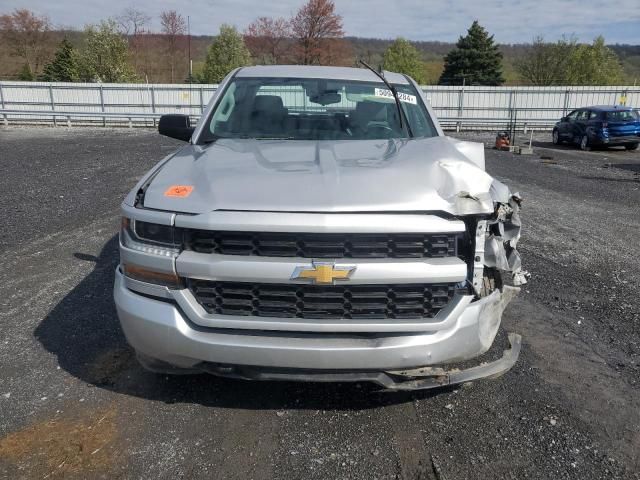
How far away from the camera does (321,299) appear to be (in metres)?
2.53

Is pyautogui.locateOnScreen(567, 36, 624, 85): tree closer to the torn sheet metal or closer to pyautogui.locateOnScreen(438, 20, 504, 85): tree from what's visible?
pyautogui.locateOnScreen(438, 20, 504, 85): tree

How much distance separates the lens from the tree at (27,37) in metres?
45.6

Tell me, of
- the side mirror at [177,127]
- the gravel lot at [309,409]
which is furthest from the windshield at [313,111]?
the gravel lot at [309,409]

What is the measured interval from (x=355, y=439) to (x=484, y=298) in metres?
0.98

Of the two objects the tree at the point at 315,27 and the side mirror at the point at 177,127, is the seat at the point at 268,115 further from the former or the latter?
the tree at the point at 315,27

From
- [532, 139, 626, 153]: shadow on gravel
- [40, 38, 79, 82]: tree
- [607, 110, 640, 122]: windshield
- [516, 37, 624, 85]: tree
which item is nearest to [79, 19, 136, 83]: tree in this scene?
[40, 38, 79, 82]: tree

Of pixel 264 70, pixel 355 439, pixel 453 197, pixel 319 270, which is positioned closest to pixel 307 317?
pixel 319 270

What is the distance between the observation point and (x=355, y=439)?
2.78m

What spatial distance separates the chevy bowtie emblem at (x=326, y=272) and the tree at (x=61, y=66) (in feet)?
152

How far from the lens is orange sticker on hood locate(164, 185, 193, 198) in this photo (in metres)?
2.61

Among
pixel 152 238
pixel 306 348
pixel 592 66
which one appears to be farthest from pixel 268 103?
pixel 592 66

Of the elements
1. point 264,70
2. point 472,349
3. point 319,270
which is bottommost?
point 472,349

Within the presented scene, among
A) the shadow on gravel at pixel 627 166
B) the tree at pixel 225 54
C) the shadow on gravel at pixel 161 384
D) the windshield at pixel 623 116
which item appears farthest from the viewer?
the tree at pixel 225 54

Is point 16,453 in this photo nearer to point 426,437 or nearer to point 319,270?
point 319,270
